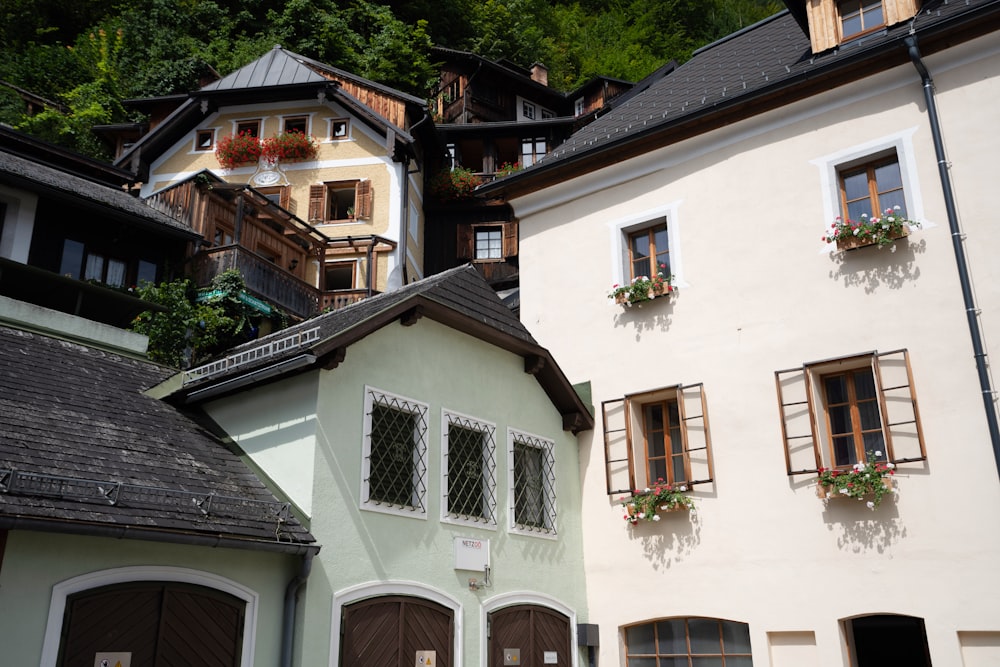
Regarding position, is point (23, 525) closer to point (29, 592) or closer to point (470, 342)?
point (29, 592)

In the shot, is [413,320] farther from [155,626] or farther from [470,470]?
[155,626]

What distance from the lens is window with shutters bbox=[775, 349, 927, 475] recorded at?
1059cm

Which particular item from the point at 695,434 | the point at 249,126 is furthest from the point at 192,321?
the point at 249,126

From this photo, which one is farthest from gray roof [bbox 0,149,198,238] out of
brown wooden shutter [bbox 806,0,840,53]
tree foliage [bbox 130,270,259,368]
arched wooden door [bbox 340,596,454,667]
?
brown wooden shutter [bbox 806,0,840,53]

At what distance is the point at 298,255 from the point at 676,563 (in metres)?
15.6

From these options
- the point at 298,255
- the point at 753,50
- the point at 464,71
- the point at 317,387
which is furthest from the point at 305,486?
the point at 464,71

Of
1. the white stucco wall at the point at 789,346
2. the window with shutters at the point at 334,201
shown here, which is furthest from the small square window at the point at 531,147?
the white stucco wall at the point at 789,346

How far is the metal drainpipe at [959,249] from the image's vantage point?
10.0m

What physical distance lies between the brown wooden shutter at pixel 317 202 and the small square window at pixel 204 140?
3.62 meters

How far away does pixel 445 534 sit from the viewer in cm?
1111

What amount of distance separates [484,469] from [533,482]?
110cm

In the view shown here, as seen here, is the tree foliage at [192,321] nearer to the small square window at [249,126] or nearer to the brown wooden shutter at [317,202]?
the brown wooden shutter at [317,202]

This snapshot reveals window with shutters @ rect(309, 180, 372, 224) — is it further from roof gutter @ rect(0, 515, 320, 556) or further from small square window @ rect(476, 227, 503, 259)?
roof gutter @ rect(0, 515, 320, 556)

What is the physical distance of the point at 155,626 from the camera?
8461 mm
